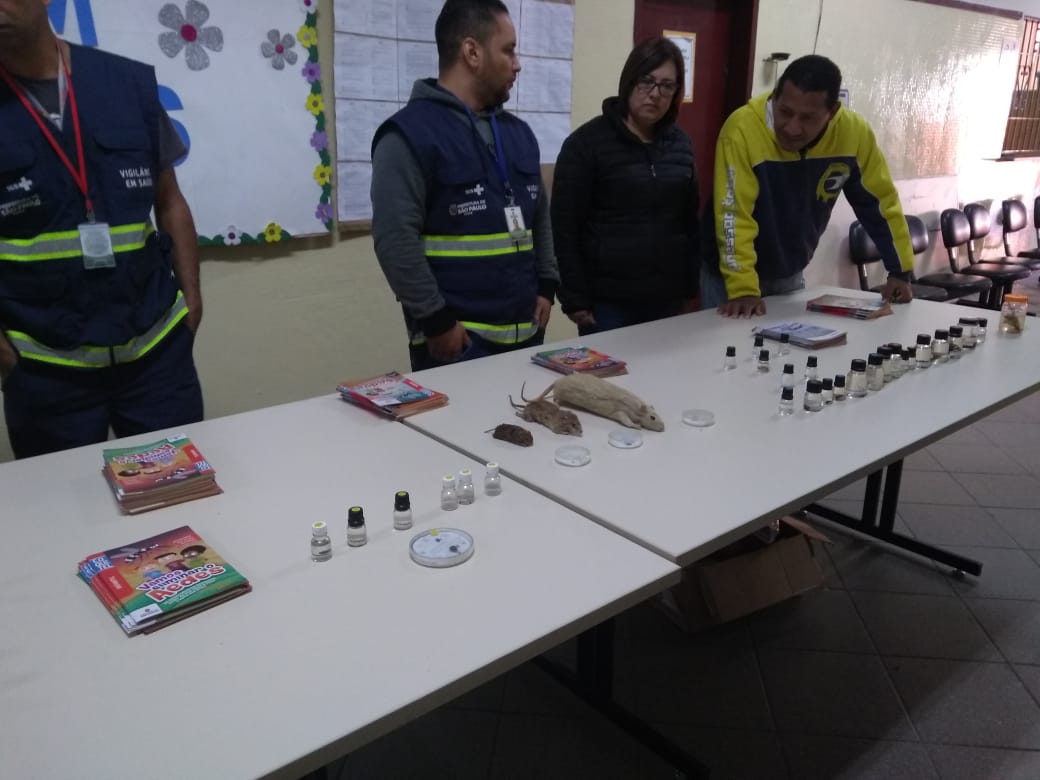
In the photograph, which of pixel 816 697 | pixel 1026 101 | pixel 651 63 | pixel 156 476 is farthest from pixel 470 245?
pixel 1026 101

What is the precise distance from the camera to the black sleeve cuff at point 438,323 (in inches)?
75.1

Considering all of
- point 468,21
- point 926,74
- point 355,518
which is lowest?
point 355,518

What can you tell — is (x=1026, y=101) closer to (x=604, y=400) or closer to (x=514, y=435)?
(x=604, y=400)

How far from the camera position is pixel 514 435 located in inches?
55.6

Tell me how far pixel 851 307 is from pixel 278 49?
206 cm

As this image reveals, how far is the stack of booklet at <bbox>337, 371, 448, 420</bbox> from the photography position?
1.56 metres

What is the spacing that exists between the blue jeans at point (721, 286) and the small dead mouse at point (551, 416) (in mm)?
1247

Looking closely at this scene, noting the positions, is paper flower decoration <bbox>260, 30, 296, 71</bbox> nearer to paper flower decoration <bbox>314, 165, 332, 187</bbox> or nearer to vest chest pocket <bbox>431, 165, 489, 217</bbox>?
paper flower decoration <bbox>314, 165, 332, 187</bbox>

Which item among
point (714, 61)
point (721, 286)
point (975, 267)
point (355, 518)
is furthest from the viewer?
point (975, 267)

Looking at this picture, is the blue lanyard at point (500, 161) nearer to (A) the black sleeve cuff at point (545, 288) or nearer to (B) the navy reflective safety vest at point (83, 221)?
(A) the black sleeve cuff at point (545, 288)

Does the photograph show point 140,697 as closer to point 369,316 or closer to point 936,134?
point 369,316

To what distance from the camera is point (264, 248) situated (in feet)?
9.26

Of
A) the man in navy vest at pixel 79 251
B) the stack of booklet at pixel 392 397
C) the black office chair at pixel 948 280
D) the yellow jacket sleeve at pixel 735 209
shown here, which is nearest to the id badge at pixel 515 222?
the stack of booklet at pixel 392 397

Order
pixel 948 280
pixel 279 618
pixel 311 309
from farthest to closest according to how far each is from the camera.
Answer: pixel 948 280 → pixel 311 309 → pixel 279 618
